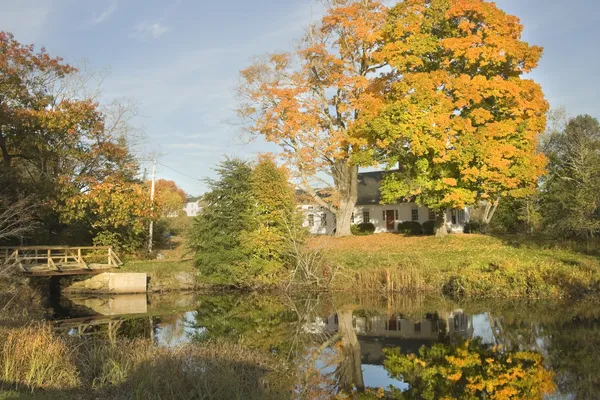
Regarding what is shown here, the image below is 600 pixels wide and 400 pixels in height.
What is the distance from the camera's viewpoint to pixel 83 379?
8.78 m

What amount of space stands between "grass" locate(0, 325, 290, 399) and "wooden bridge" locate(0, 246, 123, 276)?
13027 millimetres

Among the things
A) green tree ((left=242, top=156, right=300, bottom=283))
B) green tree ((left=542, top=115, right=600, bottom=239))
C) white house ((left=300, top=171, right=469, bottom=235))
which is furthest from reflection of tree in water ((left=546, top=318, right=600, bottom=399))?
white house ((left=300, top=171, right=469, bottom=235))

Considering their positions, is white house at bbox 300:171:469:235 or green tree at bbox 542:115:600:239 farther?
white house at bbox 300:171:469:235

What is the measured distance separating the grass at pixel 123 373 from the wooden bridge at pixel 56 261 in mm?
13027

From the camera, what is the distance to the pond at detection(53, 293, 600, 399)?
32.7 ft

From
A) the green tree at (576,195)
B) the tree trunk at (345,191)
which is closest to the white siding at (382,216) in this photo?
the tree trunk at (345,191)

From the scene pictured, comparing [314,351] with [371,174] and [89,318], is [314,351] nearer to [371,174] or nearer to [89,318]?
[89,318]

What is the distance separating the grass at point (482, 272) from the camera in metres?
18.7

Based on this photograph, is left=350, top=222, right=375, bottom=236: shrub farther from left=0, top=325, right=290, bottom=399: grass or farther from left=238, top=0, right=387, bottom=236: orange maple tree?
left=0, top=325, right=290, bottom=399: grass

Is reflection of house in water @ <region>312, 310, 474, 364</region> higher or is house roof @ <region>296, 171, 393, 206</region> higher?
house roof @ <region>296, 171, 393, 206</region>

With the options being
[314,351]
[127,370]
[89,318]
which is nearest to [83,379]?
[127,370]

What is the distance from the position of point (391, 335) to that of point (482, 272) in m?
7.19

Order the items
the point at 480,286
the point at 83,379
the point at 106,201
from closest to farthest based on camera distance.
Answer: the point at 83,379 < the point at 480,286 < the point at 106,201

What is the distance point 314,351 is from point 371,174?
33675mm
